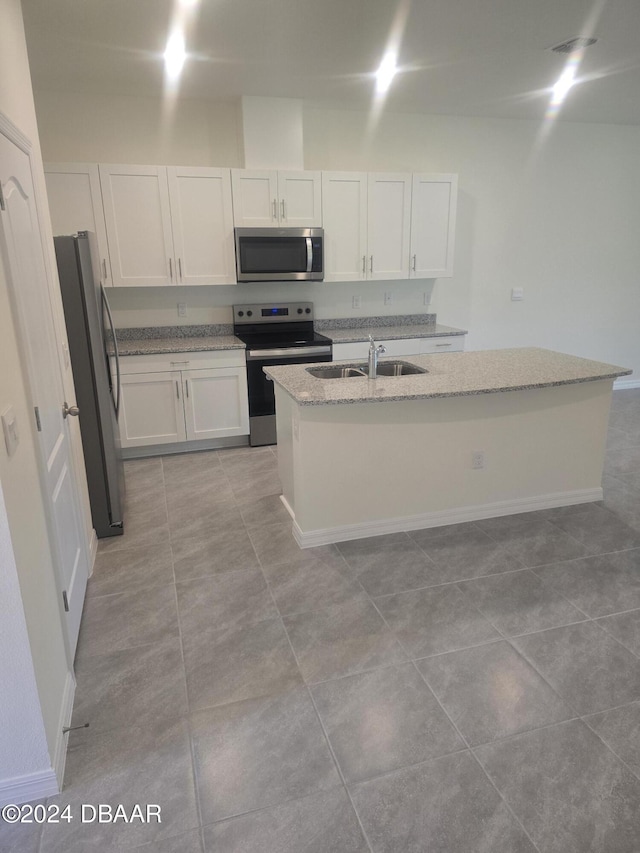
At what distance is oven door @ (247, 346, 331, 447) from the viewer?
A: 438 centimetres

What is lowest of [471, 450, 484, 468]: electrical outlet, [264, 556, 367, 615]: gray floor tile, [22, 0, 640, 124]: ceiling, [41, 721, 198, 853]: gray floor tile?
[41, 721, 198, 853]: gray floor tile

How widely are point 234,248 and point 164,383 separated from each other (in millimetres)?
1187

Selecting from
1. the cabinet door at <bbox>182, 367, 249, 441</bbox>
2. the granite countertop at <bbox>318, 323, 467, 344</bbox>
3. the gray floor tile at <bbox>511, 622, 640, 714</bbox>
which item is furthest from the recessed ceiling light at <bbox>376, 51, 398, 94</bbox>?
the gray floor tile at <bbox>511, 622, 640, 714</bbox>

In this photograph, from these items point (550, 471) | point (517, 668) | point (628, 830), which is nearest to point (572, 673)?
point (517, 668)

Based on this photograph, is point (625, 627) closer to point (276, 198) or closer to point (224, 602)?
point (224, 602)

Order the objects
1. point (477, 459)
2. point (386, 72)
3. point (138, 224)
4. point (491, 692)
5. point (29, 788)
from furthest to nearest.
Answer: point (138, 224)
point (386, 72)
point (477, 459)
point (491, 692)
point (29, 788)

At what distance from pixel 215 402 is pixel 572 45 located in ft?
10.8

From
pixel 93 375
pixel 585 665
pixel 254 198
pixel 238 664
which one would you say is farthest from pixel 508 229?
pixel 238 664

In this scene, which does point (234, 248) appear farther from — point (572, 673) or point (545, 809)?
point (545, 809)

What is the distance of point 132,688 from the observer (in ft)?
6.66

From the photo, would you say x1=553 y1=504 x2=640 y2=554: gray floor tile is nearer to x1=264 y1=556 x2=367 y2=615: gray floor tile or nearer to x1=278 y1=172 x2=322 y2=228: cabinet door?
x1=264 y1=556 x2=367 y2=615: gray floor tile

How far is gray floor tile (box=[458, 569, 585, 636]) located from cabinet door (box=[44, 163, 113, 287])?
324 centimetres

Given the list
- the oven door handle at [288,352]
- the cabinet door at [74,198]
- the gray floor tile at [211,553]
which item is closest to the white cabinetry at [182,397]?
the oven door handle at [288,352]

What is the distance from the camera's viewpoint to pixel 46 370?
6.83 ft
